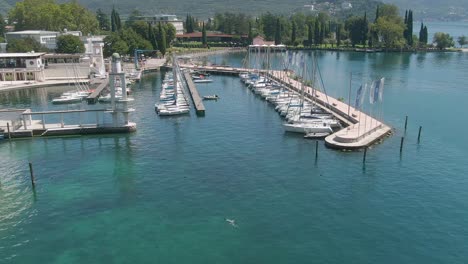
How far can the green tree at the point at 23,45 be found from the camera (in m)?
126

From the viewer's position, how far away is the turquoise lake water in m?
35.3

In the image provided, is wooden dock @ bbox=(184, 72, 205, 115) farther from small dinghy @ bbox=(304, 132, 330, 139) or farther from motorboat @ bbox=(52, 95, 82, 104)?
motorboat @ bbox=(52, 95, 82, 104)

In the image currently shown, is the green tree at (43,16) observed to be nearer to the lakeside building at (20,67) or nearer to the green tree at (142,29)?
the green tree at (142,29)

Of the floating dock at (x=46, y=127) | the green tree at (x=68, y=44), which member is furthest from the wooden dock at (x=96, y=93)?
the green tree at (x=68, y=44)

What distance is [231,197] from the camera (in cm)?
4434

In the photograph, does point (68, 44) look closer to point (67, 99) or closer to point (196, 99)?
point (67, 99)

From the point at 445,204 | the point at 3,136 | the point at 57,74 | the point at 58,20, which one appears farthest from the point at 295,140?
the point at 58,20

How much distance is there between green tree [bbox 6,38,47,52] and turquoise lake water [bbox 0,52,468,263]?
7070 cm

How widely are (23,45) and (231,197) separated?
10734 centimetres

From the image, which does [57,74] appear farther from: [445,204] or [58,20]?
[445,204]

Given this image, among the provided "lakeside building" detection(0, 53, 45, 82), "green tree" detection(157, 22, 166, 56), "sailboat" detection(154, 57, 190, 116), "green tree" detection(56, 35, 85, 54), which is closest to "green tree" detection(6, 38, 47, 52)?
"green tree" detection(56, 35, 85, 54)

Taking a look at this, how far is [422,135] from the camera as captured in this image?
218 feet

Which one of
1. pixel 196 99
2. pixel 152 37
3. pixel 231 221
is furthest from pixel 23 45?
pixel 231 221

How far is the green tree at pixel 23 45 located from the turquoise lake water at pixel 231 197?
232 ft
